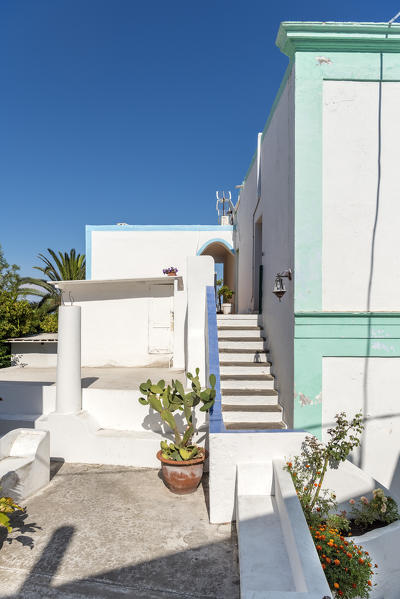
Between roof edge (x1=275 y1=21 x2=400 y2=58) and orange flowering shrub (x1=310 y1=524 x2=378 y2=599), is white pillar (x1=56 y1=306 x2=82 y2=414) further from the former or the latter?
roof edge (x1=275 y1=21 x2=400 y2=58)

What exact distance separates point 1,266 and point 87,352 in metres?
13.1

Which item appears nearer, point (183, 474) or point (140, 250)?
point (183, 474)

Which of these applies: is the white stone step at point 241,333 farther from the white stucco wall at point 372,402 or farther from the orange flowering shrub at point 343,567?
the orange flowering shrub at point 343,567

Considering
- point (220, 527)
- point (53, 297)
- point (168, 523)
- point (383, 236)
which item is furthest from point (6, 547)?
point (53, 297)

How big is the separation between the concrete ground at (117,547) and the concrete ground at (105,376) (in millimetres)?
2389

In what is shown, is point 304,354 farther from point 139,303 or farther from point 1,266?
point 1,266

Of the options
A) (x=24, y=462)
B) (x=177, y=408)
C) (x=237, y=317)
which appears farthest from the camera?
(x=237, y=317)

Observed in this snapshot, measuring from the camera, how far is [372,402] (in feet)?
18.5

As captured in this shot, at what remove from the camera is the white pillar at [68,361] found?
6664 millimetres

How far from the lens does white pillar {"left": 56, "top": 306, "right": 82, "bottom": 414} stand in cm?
666

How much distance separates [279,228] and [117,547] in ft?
17.1

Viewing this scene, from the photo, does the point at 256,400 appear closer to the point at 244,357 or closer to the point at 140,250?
the point at 244,357

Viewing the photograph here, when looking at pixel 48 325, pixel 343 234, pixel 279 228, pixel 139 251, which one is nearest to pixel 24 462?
pixel 279 228

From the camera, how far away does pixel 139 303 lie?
11.0 m
